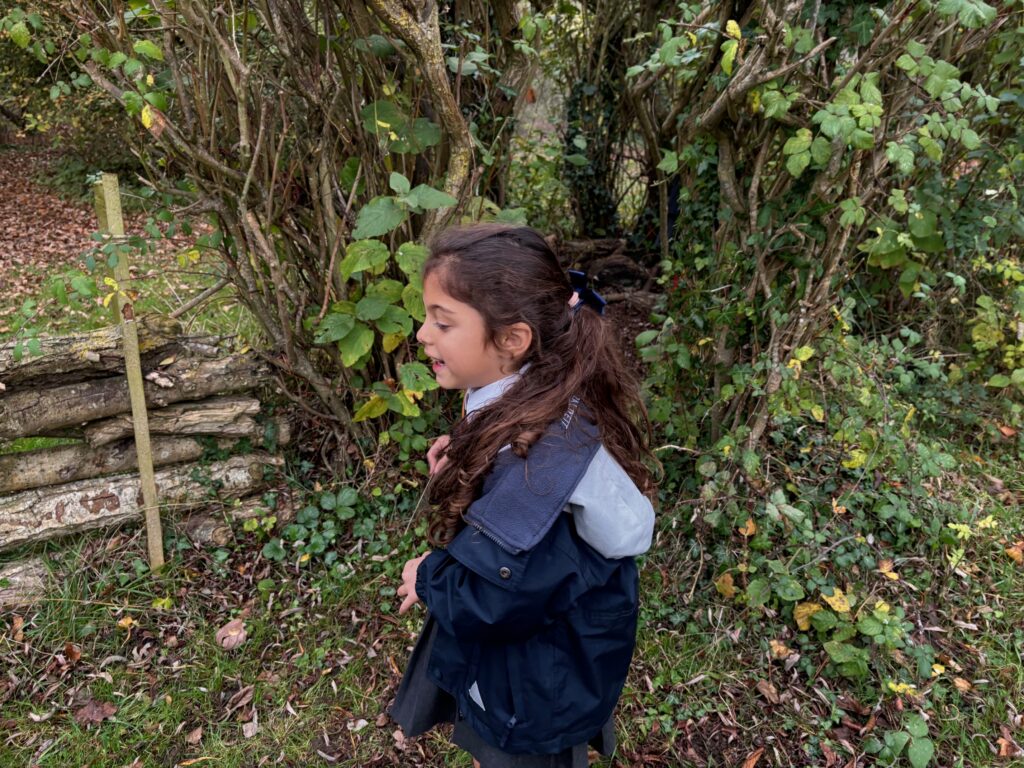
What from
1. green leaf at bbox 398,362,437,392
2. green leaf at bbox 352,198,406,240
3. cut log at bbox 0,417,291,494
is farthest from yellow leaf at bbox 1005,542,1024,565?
cut log at bbox 0,417,291,494

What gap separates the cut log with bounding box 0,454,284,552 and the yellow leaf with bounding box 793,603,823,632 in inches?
93.3

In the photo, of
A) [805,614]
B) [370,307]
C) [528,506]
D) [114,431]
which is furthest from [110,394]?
[805,614]

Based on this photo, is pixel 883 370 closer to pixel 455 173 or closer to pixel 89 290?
pixel 455 173

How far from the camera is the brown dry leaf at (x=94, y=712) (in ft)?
7.95

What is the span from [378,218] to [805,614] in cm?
219

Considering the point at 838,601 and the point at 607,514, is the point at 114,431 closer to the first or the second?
the point at 607,514

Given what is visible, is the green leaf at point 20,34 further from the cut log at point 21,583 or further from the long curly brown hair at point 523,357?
the cut log at point 21,583

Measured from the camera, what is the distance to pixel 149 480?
111 inches

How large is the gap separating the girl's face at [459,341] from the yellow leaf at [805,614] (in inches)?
69.7

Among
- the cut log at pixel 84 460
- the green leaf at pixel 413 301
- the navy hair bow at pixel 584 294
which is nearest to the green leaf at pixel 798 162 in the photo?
the navy hair bow at pixel 584 294

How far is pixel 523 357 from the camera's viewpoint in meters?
1.60

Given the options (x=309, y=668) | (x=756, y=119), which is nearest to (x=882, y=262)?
(x=756, y=119)

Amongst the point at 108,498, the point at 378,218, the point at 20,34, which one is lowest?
the point at 108,498

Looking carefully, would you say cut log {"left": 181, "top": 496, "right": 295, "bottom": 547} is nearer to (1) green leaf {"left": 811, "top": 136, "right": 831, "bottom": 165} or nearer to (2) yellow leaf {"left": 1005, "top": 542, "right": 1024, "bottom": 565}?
(1) green leaf {"left": 811, "top": 136, "right": 831, "bottom": 165}
